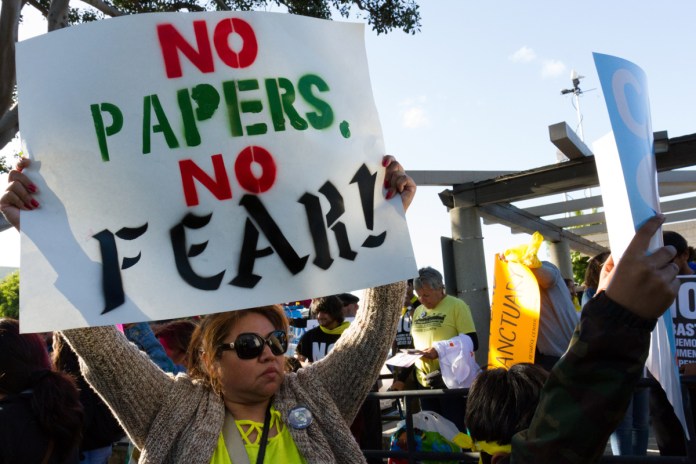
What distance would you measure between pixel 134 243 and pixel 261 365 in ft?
1.79

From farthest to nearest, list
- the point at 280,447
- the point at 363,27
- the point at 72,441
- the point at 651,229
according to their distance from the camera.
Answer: the point at 72,441 < the point at 363,27 < the point at 280,447 < the point at 651,229

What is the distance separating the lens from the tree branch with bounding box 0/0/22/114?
22.4ft

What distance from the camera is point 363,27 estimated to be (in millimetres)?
2420

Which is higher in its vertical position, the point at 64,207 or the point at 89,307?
the point at 64,207

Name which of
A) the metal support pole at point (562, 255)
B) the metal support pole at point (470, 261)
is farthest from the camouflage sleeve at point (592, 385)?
the metal support pole at point (562, 255)

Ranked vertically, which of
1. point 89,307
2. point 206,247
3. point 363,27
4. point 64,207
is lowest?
point 89,307

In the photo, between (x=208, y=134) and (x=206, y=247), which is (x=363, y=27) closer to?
(x=208, y=134)

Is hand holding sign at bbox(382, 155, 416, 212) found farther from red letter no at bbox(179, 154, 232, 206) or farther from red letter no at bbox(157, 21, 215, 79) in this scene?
red letter no at bbox(157, 21, 215, 79)

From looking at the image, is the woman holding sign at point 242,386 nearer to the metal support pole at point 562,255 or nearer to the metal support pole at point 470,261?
the metal support pole at point 470,261

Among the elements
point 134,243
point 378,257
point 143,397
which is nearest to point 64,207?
point 134,243

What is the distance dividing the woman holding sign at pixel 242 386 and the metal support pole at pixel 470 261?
545 centimetres

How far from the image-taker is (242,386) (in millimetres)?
2266

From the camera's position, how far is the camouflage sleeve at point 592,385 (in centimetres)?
100

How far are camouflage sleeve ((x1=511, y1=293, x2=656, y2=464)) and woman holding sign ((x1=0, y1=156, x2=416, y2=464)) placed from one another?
1.20m
